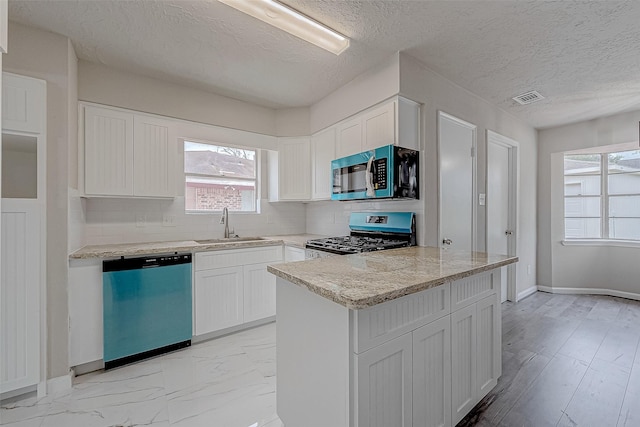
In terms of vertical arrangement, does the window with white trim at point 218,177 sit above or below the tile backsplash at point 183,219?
above

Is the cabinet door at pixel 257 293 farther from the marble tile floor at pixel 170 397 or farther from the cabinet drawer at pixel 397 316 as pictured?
the cabinet drawer at pixel 397 316

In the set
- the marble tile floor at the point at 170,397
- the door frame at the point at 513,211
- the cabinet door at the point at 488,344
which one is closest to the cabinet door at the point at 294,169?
the marble tile floor at the point at 170,397

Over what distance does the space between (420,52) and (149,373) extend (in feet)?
11.3

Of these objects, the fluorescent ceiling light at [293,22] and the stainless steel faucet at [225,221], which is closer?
the fluorescent ceiling light at [293,22]

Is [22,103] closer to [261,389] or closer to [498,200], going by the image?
[261,389]

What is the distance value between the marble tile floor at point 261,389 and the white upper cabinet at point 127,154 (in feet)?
5.17

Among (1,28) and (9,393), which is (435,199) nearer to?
(1,28)

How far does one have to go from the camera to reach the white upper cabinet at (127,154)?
2.52 metres

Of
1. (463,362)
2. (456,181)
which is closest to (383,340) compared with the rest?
(463,362)

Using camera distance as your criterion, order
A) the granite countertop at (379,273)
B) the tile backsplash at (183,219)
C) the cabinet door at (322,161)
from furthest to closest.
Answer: the cabinet door at (322,161) < the tile backsplash at (183,219) < the granite countertop at (379,273)

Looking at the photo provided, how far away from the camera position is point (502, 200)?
3713 mm

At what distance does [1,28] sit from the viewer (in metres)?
0.88

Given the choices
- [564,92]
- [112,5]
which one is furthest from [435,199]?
[112,5]

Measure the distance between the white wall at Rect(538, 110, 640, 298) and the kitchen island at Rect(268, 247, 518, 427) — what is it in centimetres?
326
